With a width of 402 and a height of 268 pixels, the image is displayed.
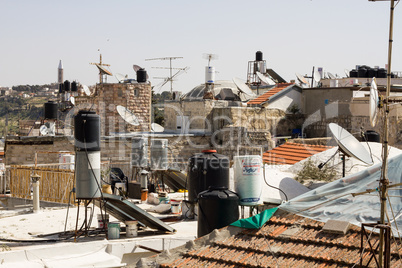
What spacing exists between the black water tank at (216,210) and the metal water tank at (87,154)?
90.2 inches

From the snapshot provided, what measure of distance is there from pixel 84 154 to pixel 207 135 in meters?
17.7

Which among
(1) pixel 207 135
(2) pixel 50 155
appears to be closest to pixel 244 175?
(2) pixel 50 155

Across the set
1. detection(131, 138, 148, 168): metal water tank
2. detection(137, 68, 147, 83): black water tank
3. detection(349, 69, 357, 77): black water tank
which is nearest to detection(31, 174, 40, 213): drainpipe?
detection(131, 138, 148, 168): metal water tank

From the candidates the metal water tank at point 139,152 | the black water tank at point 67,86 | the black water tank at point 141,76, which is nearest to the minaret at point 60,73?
the black water tank at point 67,86

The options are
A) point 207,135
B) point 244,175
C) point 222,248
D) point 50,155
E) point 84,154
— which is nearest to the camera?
point 222,248

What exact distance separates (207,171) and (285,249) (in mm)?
3588

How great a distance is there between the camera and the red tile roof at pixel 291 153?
1755 centimetres

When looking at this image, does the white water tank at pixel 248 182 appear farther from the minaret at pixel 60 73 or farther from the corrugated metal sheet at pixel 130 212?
the minaret at pixel 60 73

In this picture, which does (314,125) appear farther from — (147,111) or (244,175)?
(244,175)

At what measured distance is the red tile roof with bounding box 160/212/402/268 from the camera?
20.7ft

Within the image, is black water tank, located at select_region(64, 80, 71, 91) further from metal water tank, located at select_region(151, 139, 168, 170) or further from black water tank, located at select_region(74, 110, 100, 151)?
black water tank, located at select_region(74, 110, 100, 151)

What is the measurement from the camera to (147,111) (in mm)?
29250

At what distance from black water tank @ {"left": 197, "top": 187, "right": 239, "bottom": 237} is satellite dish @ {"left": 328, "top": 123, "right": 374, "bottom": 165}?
11.0ft

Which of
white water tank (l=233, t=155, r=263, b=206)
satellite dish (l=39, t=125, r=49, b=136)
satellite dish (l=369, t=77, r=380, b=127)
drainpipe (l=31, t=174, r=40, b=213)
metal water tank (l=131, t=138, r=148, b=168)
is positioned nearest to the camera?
satellite dish (l=369, t=77, r=380, b=127)
